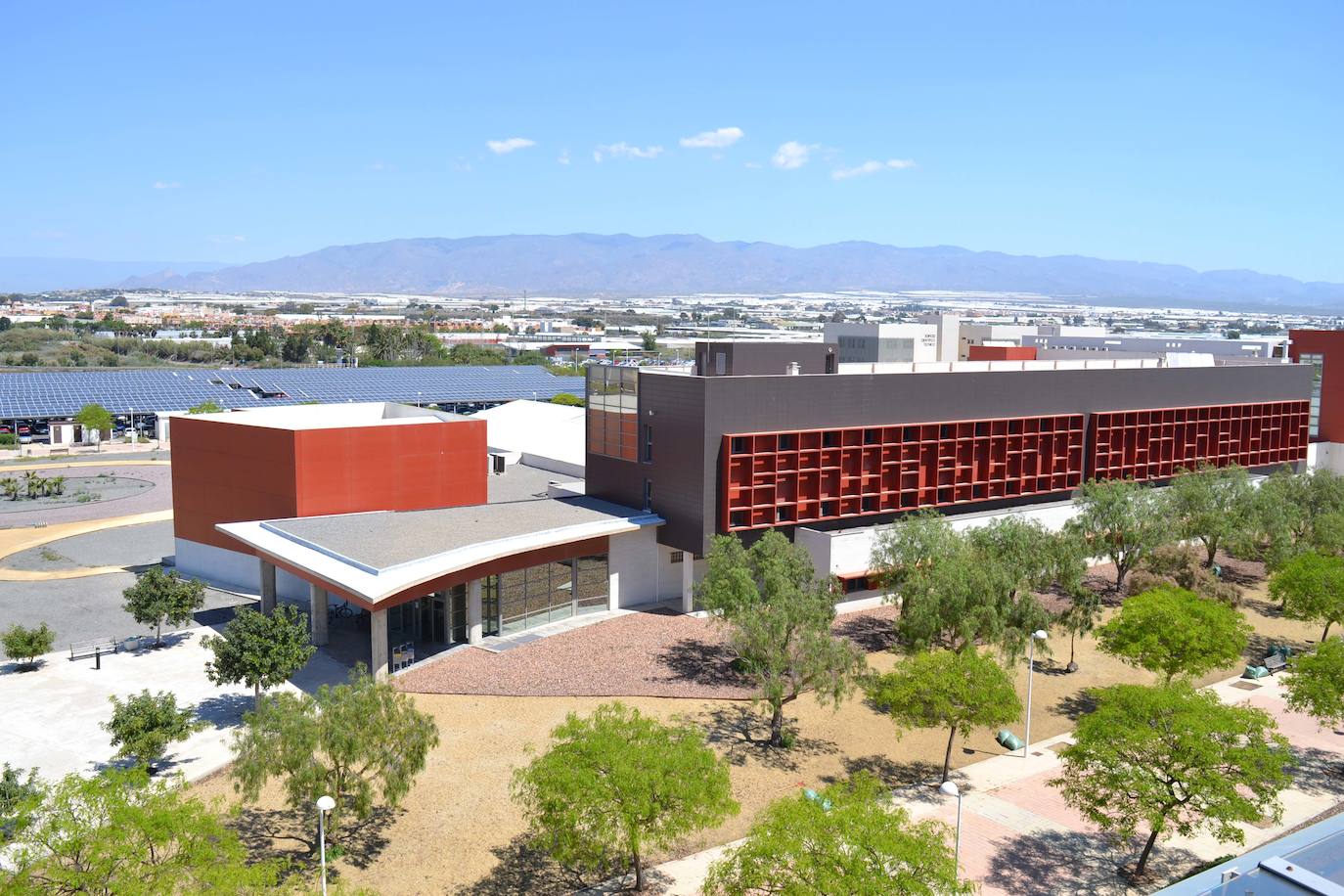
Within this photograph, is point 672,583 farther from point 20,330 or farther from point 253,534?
point 20,330

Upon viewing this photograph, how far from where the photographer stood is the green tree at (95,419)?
75.3 meters

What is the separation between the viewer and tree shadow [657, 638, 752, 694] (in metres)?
28.7

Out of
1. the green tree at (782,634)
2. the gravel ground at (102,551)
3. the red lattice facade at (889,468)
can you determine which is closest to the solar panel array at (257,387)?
the gravel ground at (102,551)

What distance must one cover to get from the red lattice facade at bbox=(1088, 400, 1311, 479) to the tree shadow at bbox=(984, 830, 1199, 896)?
2568 centimetres

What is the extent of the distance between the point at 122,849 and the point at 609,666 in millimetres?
16480

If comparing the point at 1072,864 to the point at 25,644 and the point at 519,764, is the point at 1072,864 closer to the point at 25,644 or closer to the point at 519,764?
the point at 519,764

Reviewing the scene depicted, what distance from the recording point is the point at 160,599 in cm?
3092

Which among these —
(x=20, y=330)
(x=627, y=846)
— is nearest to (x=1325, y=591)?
(x=627, y=846)

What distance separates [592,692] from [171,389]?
7178cm

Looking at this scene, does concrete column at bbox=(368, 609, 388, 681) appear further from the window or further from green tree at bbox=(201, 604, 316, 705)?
the window

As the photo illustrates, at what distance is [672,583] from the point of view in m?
36.9

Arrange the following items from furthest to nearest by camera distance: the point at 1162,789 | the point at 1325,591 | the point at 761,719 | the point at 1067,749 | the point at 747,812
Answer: the point at 1325,591 < the point at 761,719 < the point at 747,812 < the point at 1067,749 < the point at 1162,789

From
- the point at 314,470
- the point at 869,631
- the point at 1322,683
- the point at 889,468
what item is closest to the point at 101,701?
the point at 314,470

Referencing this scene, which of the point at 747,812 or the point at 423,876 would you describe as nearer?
the point at 423,876
